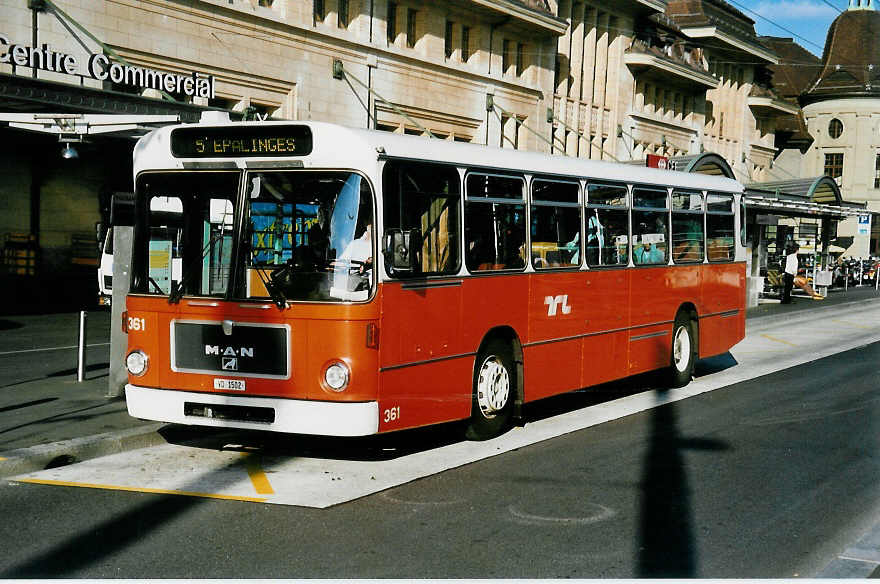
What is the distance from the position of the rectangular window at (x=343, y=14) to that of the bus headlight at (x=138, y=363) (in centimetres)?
2319

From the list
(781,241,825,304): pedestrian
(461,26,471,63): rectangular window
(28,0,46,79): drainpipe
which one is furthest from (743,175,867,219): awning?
(28,0,46,79): drainpipe

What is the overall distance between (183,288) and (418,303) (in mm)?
1963

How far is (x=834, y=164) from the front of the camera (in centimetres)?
8881

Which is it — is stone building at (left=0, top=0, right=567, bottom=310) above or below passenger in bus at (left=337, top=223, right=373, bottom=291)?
above

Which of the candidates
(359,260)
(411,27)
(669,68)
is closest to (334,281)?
(359,260)

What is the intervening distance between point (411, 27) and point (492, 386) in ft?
83.6

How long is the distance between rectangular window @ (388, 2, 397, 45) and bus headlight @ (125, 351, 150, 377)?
2513 cm

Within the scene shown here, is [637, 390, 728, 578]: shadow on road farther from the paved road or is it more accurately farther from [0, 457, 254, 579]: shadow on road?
[0, 457, 254, 579]: shadow on road

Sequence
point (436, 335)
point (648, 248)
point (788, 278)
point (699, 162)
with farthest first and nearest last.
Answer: point (788, 278) < point (699, 162) < point (648, 248) < point (436, 335)

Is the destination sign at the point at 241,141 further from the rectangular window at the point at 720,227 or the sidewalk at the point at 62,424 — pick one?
the rectangular window at the point at 720,227

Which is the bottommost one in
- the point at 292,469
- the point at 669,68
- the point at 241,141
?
the point at 292,469

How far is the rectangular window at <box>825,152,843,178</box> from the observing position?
3484 inches

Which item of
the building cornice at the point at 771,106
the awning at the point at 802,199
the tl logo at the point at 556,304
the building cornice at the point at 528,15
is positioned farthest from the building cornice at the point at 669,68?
the tl logo at the point at 556,304

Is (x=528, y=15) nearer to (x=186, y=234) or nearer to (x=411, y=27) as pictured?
(x=411, y=27)
